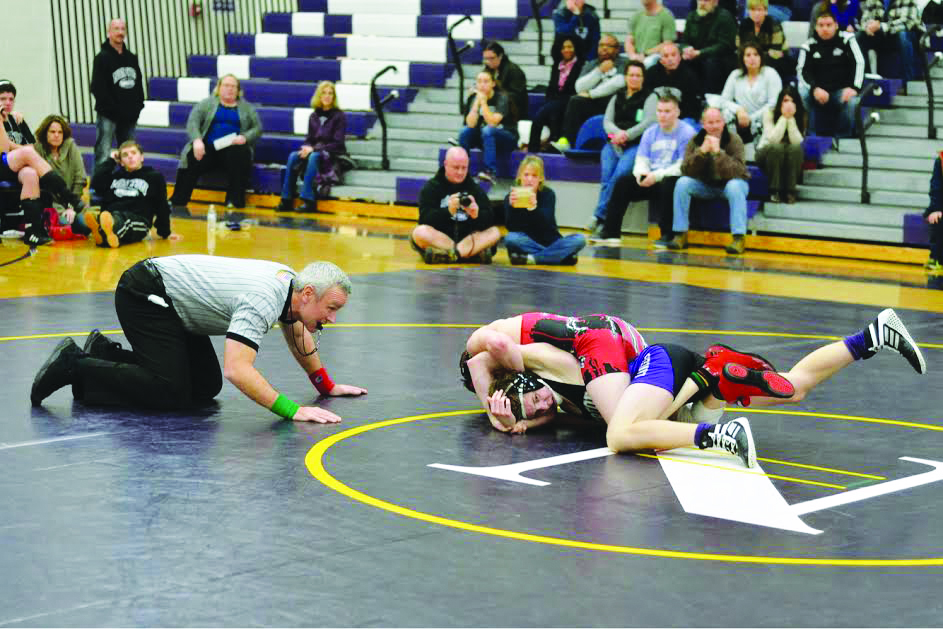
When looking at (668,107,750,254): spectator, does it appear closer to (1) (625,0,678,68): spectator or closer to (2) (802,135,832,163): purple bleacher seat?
(2) (802,135,832,163): purple bleacher seat

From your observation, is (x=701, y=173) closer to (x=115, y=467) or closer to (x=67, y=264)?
(x=67, y=264)

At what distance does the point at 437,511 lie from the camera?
4.59 meters

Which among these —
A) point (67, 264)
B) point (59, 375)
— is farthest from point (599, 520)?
point (67, 264)

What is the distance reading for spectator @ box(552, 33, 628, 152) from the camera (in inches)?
586

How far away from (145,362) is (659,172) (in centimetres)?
834

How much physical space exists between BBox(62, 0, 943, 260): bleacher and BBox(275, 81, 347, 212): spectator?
34 centimetres

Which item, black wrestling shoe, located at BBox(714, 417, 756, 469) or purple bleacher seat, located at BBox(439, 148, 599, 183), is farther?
purple bleacher seat, located at BBox(439, 148, 599, 183)

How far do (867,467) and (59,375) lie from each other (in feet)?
10.7

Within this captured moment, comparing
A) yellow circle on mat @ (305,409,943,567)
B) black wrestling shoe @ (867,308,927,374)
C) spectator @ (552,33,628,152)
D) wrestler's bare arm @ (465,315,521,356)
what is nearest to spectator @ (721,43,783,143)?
spectator @ (552,33,628,152)

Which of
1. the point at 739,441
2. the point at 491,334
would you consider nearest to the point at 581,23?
the point at 491,334

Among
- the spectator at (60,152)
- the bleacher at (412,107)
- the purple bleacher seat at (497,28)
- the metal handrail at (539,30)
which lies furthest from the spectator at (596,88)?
the spectator at (60,152)

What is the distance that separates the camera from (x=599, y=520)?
4.54 metres

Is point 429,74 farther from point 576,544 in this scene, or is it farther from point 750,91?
point 576,544

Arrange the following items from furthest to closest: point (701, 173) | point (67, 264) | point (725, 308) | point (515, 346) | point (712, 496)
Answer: point (701, 173) → point (67, 264) → point (725, 308) → point (515, 346) → point (712, 496)
